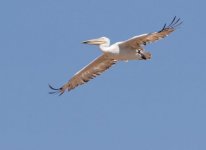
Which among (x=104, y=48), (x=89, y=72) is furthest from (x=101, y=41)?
(x=89, y=72)

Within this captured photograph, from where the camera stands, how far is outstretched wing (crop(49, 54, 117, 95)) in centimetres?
3631

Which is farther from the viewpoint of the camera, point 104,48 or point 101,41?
point 101,41

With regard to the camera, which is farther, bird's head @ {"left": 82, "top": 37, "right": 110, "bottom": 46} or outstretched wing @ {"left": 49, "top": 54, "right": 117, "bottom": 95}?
outstretched wing @ {"left": 49, "top": 54, "right": 117, "bottom": 95}

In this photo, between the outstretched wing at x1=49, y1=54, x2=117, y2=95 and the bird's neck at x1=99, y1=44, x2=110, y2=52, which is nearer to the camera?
the bird's neck at x1=99, y1=44, x2=110, y2=52

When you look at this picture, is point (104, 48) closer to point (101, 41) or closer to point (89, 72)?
point (101, 41)

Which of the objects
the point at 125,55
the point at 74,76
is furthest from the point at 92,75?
the point at 125,55

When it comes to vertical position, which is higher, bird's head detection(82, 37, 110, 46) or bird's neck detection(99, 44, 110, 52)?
bird's head detection(82, 37, 110, 46)

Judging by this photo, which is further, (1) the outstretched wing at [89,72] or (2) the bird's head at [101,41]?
(1) the outstretched wing at [89,72]

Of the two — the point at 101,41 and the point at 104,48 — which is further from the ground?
the point at 101,41

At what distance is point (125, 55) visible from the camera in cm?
3419

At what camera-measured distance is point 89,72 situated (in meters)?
36.7

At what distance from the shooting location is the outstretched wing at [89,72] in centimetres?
3631

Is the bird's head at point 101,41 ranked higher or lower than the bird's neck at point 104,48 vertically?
higher

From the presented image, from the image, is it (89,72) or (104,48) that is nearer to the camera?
(104,48)
